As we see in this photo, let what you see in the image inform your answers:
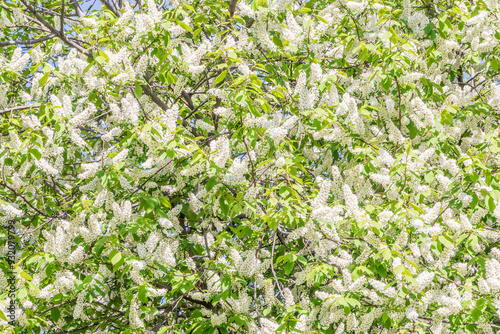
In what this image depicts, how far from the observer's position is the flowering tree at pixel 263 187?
3.77m

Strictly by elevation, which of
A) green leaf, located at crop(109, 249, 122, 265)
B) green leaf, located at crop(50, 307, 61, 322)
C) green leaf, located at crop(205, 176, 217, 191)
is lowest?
green leaf, located at crop(50, 307, 61, 322)

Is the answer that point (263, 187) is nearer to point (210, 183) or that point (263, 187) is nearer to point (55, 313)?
point (210, 183)

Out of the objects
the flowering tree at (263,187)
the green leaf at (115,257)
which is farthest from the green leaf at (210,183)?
the green leaf at (115,257)

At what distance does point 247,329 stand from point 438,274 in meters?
1.55

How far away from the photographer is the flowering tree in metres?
3.77

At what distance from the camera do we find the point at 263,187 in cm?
392

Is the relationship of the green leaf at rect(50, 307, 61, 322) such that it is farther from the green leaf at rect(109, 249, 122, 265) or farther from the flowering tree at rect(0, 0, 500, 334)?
the green leaf at rect(109, 249, 122, 265)

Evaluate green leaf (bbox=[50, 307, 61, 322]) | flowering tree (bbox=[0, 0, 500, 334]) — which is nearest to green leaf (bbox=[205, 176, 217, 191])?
flowering tree (bbox=[0, 0, 500, 334])

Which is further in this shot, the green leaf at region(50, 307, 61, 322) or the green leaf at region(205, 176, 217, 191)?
the green leaf at region(50, 307, 61, 322)

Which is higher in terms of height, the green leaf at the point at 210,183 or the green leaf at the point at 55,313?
the green leaf at the point at 210,183

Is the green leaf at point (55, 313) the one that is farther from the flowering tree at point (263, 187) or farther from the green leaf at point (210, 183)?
the green leaf at point (210, 183)

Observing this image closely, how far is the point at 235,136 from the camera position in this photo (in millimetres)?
3721

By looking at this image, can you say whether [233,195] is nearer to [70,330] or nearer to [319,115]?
[319,115]

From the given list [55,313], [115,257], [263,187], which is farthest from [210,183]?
[55,313]
